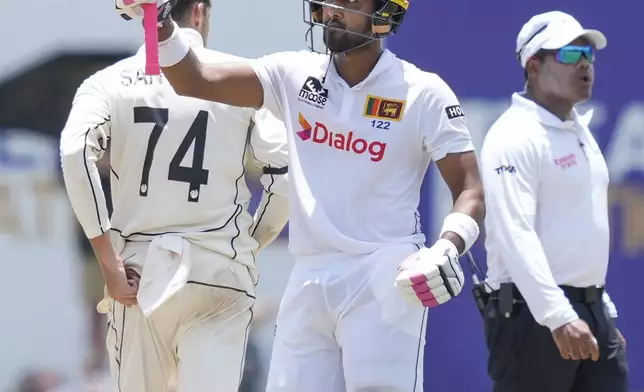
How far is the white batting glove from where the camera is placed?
3.31m

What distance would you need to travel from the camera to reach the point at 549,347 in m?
4.66

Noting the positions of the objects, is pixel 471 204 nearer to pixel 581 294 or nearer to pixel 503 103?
pixel 581 294

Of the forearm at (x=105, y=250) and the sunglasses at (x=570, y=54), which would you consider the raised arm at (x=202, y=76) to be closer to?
the forearm at (x=105, y=250)

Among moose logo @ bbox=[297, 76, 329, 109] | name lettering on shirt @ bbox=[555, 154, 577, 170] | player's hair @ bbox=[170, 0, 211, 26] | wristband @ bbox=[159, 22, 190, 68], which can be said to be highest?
wristband @ bbox=[159, 22, 190, 68]

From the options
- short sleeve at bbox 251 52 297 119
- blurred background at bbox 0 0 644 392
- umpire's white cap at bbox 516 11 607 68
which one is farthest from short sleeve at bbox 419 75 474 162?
blurred background at bbox 0 0 644 392

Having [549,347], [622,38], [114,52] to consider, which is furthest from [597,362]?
[114,52]

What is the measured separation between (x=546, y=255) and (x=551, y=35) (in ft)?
2.80

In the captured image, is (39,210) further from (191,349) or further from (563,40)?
(563,40)

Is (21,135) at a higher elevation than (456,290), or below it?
below

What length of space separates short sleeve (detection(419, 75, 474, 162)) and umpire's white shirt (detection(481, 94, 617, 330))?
1042 millimetres

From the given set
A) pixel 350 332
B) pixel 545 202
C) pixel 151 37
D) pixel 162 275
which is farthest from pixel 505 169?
pixel 151 37

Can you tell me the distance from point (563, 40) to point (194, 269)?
1.64m

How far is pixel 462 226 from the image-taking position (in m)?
3.55

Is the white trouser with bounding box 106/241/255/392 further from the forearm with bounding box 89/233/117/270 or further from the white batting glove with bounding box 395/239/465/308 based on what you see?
the white batting glove with bounding box 395/239/465/308
